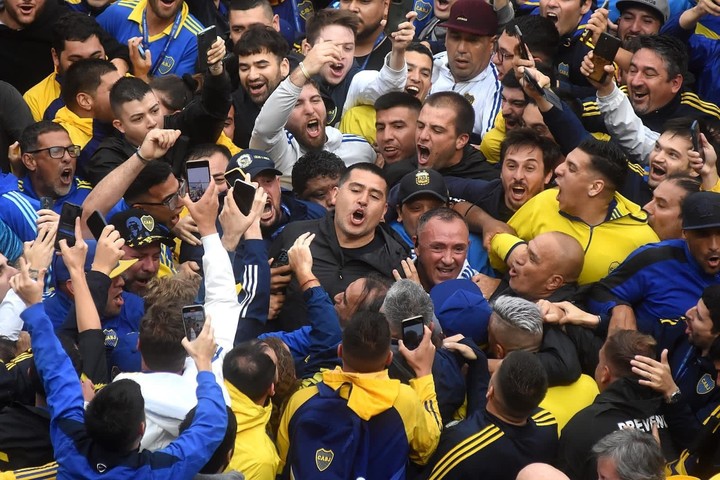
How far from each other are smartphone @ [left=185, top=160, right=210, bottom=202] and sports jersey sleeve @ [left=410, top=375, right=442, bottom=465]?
65.4 inches

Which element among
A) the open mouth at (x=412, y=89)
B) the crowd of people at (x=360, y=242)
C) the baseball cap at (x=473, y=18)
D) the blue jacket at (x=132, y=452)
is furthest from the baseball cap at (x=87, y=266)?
the baseball cap at (x=473, y=18)

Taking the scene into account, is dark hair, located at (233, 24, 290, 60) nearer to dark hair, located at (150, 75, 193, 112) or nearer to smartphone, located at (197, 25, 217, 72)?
dark hair, located at (150, 75, 193, 112)

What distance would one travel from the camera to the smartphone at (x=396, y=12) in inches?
456

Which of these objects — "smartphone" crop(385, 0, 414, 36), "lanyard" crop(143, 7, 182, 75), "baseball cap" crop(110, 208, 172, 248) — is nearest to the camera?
"baseball cap" crop(110, 208, 172, 248)

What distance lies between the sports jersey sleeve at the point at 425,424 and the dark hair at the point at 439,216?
1747 mm

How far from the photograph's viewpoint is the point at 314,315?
7.02m

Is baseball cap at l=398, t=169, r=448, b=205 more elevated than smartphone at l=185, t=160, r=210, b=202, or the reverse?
smartphone at l=185, t=160, r=210, b=202

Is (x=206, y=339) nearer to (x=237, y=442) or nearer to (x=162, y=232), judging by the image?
(x=237, y=442)

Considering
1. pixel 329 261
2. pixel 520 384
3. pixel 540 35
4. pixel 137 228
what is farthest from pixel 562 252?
pixel 540 35

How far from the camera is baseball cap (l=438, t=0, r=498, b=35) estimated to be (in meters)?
10.1

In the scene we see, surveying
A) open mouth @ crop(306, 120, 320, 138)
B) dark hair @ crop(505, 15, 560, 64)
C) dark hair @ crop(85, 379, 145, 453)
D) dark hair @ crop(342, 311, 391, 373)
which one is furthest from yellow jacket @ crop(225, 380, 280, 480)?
dark hair @ crop(505, 15, 560, 64)

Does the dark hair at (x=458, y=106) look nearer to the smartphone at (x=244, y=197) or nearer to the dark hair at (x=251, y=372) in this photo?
the smartphone at (x=244, y=197)

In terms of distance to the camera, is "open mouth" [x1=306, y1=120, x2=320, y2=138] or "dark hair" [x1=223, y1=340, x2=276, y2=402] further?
"open mouth" [x1=306, y1=120, x2=320, y2=138]

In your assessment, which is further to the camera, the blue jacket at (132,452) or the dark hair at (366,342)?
the dark hair at (366,342)
